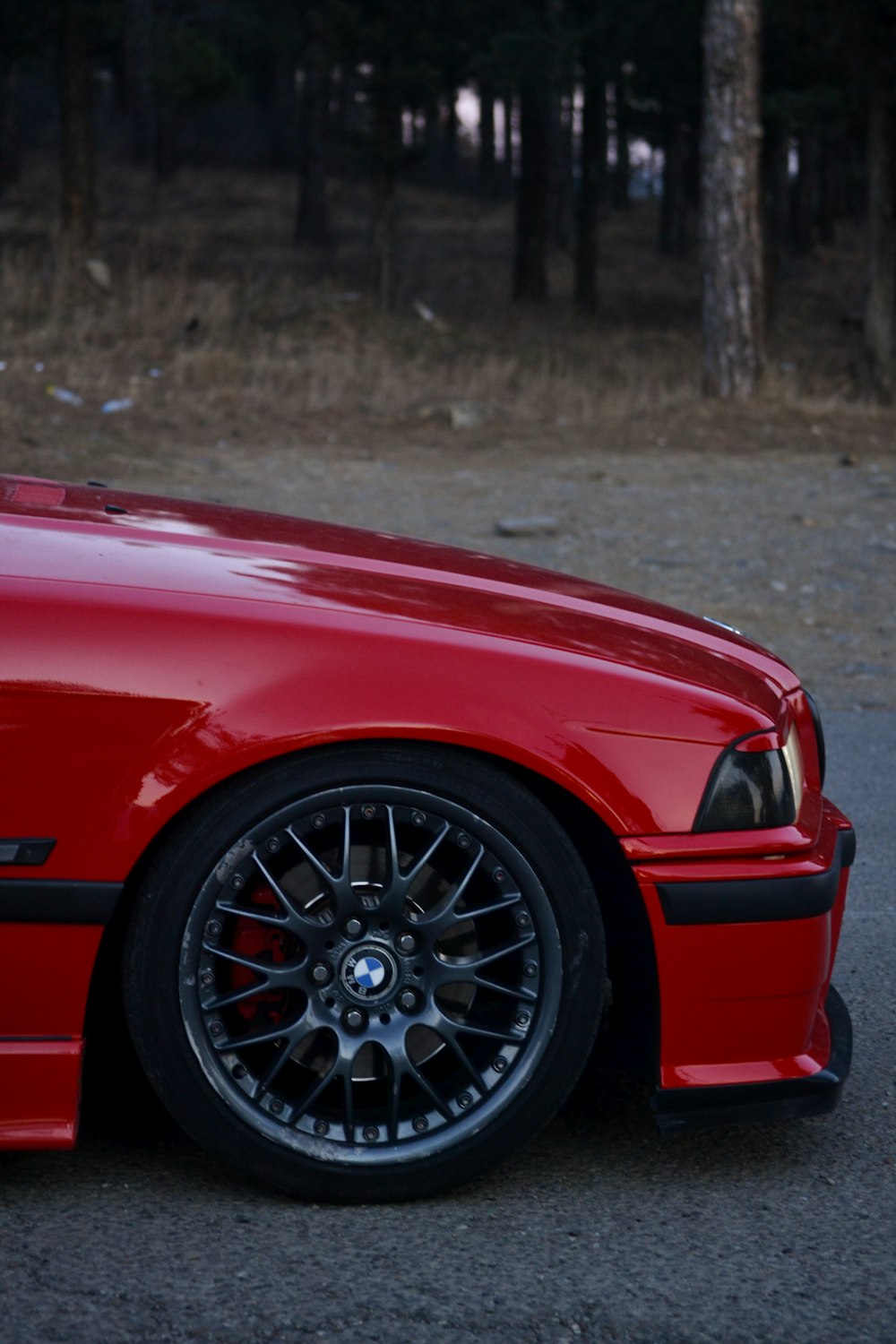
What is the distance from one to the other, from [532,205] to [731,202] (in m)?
13.2

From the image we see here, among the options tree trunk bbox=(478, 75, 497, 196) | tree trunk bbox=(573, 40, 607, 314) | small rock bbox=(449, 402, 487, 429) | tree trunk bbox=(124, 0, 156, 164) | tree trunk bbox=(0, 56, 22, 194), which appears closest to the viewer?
small rock bbox=(449, 402, 487, 429)

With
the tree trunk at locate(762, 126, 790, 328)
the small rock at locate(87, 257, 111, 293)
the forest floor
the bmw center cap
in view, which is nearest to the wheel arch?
the bmw center cap

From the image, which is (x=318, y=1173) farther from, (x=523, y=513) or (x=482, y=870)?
(x=523, y=513)

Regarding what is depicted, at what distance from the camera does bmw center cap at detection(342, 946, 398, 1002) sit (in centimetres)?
261

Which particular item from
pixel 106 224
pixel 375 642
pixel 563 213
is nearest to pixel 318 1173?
pixel 375 642

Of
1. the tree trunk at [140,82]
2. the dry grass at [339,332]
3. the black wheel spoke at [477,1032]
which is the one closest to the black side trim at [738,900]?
the black wheel spoke at [477,1032]

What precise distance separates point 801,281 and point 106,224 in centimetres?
1706

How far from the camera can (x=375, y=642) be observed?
262cm

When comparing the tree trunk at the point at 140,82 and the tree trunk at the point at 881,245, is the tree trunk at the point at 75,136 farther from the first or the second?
the tree trunk at the point at 140,82

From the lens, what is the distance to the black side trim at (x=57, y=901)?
2.48m

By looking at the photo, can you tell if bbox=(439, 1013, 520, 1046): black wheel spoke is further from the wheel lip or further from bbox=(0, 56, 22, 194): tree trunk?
bbox=(0, 56, 22, 194): tree trunk

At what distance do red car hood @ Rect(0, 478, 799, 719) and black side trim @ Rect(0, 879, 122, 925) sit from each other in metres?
0.53

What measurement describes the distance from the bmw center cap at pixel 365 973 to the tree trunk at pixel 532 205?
27.7 m

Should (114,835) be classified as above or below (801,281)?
below
